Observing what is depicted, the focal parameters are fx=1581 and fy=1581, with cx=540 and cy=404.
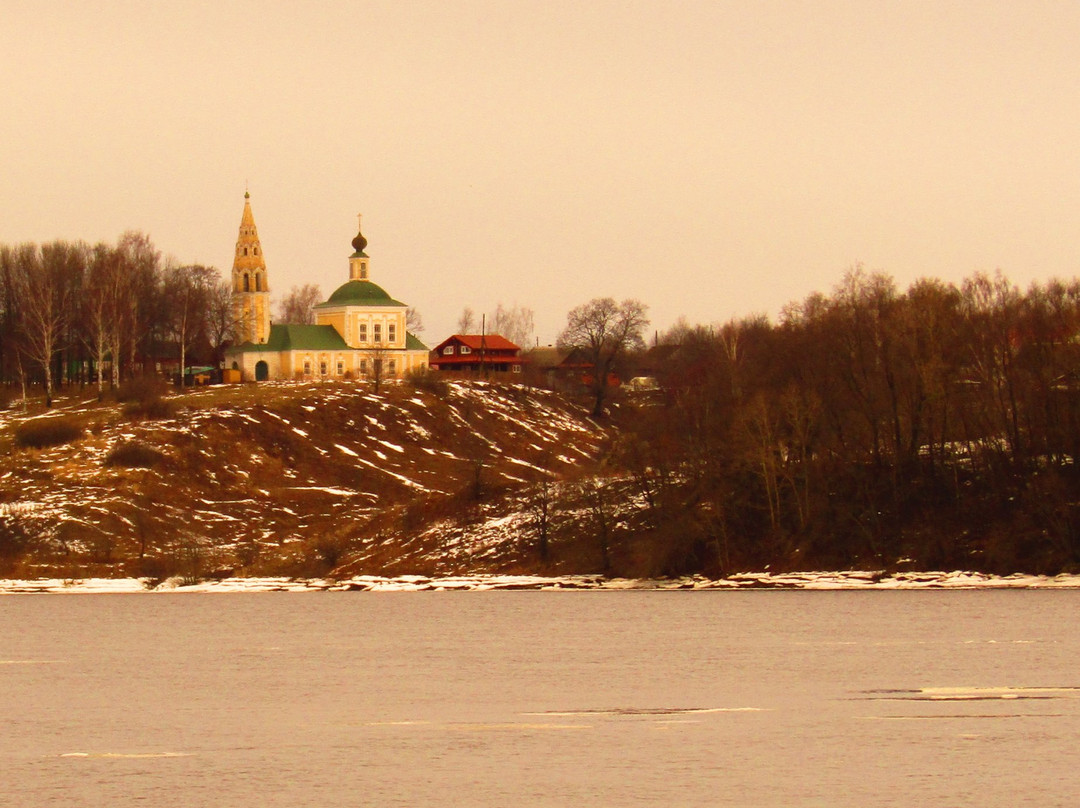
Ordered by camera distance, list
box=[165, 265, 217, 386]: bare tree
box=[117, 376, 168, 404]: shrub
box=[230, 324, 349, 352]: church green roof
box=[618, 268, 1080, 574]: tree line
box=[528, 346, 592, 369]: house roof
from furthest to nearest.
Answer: box=[528, 346, 592, 369]: house roof < box=[230, 324, 349, 352]: church green roof < box=[165, 265, 217, 386]: bare tree < box=[117, 376, 168, 404]: shrub < box=[618, 268, 1080, 574]: tree line

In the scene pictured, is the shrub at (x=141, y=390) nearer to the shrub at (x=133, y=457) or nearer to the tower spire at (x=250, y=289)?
the shrub at (x=133, y=457)

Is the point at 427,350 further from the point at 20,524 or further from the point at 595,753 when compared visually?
the point at 595,753

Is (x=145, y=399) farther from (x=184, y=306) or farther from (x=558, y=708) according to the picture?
(x=558, y=708)

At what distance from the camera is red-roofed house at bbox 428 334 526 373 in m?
161

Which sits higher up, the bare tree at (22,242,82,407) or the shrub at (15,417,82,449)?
the bare tree at (22,242,82,407)

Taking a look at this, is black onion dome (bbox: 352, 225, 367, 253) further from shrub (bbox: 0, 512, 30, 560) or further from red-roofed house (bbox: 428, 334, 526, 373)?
shrub (bbox: 0, 512, 30, 560)

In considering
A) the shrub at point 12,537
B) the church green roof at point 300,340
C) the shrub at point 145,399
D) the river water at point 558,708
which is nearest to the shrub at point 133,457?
the shrub at point 145,399

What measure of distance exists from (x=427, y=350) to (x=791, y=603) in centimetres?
8331

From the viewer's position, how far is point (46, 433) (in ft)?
322

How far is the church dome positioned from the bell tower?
6.37 metres

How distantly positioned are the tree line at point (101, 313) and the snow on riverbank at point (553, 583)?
137 feet

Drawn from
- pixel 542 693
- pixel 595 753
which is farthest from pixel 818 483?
pixel 595 753

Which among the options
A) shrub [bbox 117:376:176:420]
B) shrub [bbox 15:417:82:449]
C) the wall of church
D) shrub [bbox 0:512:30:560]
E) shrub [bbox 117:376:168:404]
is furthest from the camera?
the wall of church

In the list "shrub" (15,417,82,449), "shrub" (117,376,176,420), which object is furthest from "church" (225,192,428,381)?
"shrub" (15,417,82,449)
